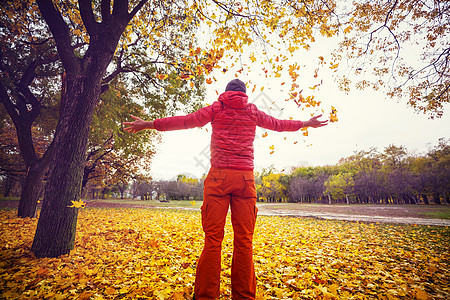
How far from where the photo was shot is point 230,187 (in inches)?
87.4

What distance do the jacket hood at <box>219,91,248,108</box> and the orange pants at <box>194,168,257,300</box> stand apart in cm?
86

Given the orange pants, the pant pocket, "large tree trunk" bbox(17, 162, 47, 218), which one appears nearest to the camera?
the orange pants

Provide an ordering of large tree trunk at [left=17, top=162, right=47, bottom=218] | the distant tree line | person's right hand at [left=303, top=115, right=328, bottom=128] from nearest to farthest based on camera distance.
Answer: person's right hand at [left=303, top=115, right=328, bottom=128], large tree trunk at [left=17, top=162, right=47, bottom=218], the distant tree line

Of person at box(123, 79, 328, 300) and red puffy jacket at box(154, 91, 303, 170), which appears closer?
person at box(123, 79, 328, 300)

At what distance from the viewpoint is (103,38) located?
163 inches

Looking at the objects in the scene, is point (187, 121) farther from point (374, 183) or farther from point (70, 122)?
point (374, 183)

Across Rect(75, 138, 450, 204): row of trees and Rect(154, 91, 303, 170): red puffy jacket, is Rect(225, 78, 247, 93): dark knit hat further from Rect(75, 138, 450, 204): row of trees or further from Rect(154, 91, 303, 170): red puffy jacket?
Rect(75, 138, 450, 204): row of trees

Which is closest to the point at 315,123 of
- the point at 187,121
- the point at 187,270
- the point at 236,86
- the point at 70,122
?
the point at 236,86

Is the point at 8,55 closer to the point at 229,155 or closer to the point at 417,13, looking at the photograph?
the point at 229,155

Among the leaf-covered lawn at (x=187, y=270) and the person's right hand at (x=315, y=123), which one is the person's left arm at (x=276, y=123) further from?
the leaf-covered lawn at (x=187, y=270)

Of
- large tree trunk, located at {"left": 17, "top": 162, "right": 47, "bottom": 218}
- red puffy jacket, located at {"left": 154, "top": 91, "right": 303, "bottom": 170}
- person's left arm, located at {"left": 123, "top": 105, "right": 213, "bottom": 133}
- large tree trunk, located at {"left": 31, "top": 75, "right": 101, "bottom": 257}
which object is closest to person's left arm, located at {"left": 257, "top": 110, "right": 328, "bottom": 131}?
red puffy jacket, located at {"left": 154, "top": 91, "right": 303, "bottom": 170}

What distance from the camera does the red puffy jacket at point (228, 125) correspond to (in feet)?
7.80

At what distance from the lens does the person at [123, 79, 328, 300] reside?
2.13 metres

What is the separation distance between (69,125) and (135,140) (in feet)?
20.6
